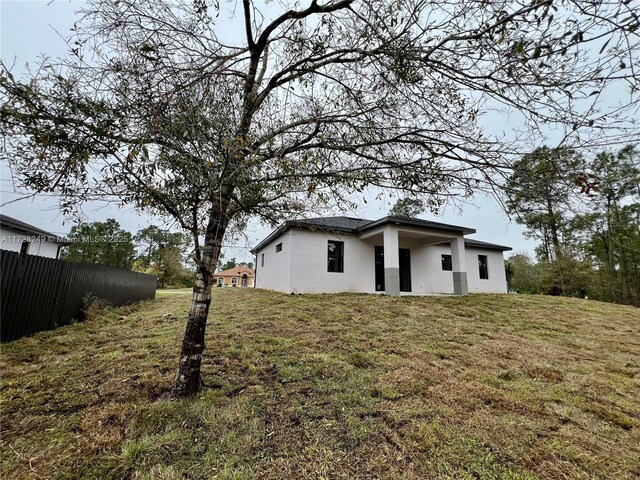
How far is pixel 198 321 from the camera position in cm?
268

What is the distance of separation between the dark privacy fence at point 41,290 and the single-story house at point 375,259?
19.5 ft

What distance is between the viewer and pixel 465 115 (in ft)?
9.44

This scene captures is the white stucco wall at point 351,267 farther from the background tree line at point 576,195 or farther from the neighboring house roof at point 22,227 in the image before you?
the neighboring house roof at point 22,227

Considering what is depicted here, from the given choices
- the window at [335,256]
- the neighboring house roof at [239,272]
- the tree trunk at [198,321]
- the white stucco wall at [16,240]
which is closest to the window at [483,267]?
the window at [335,256]

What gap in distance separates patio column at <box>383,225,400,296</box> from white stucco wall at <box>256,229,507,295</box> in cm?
172

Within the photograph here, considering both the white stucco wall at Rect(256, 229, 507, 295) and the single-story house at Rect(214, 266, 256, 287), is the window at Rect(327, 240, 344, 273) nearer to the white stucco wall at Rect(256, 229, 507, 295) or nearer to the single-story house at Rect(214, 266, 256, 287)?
the white stucco wall at Rect(256, 229, 507, 295)

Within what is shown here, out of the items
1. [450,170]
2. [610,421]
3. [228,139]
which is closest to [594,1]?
[450,170]

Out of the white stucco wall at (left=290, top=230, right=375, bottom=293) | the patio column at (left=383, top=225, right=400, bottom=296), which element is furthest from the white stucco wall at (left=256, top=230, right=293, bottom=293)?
the patio column at (left=383, top=225, right=400, bottom=296)

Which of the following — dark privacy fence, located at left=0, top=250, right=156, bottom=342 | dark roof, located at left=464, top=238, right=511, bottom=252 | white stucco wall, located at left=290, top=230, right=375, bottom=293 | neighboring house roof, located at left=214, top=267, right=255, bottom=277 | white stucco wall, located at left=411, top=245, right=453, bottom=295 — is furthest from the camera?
neighboring house roof, located at left=214, top=267, right=255, bottom=277

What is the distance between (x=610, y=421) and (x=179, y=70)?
5.56 m

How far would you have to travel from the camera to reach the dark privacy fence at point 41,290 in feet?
14.3

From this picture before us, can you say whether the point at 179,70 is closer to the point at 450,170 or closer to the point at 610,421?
the point at 450,170

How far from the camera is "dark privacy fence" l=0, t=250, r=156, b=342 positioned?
14.3 feet

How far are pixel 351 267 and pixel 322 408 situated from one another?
29.9 ft
